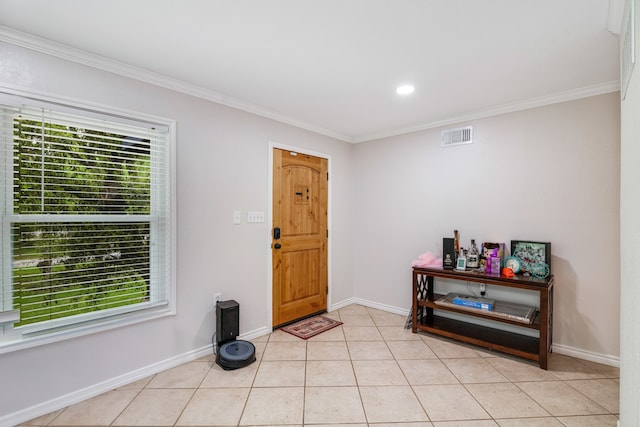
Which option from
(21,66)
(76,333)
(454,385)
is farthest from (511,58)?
(76,333)

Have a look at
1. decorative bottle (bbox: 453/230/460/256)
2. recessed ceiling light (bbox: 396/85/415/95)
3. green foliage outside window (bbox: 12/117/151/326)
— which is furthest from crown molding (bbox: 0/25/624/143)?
decorative bottle (bbox: 453/230/460/256)

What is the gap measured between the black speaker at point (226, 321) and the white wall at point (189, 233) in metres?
0.15

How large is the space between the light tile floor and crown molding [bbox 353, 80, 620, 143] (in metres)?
2.34

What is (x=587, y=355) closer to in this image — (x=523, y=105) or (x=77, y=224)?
(x=523, y=105)

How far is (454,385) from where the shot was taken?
2.29 meters

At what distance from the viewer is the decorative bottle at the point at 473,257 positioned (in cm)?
306

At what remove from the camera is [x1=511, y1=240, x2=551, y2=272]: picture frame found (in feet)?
9.03

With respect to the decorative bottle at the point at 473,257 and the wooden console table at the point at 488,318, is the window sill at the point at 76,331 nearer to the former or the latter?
the wooden console table at the point at 488,318

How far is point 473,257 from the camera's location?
3.07 metres

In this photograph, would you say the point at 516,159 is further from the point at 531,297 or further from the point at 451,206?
the point at 531,297

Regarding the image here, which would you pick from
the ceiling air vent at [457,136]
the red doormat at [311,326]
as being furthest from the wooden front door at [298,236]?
the ceiling air vent at [457,136]

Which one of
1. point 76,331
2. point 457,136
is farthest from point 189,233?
point 457,136

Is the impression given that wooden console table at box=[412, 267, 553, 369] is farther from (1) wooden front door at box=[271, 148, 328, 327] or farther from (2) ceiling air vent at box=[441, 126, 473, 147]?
(2) ceiling air vent at box=[441, 126, 473, 147]

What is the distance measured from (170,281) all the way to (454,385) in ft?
7.89
